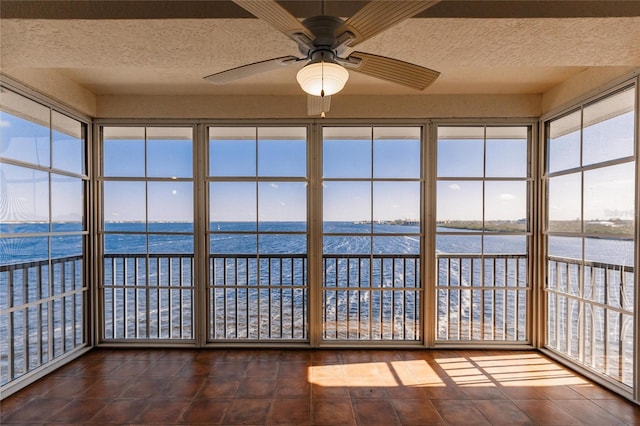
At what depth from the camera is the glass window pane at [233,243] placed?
3848 mm

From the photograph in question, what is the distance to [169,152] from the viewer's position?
12.6 feet

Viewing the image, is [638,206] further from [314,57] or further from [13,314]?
[13,314]

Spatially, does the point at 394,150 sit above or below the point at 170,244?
above

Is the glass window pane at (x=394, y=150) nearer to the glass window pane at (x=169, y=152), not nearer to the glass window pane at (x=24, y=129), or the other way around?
the glass window pane at (x=169, y=152)

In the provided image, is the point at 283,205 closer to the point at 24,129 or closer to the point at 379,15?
the point at 24,129

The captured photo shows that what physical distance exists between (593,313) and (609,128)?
1.72 metres

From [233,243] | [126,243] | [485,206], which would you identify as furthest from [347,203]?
[126,243]

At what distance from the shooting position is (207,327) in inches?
147

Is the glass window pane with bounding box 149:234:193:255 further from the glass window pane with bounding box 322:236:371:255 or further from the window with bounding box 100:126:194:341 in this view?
the glass window pane with bounding box 322:236:371:255

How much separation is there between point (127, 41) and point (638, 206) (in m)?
4.00

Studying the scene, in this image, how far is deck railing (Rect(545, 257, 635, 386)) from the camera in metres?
2.83

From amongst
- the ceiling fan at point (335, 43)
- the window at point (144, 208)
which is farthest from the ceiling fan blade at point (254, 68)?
the window at point (144, 208)

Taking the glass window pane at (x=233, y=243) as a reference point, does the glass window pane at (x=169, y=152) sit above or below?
above

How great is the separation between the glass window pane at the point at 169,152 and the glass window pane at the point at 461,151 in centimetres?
294
